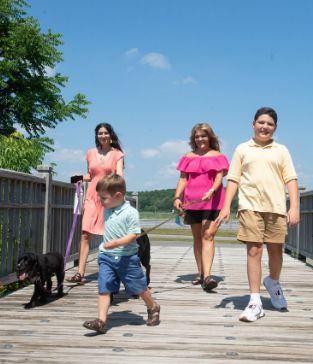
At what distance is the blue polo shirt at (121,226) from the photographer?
3.60 m

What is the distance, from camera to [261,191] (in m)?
4.16

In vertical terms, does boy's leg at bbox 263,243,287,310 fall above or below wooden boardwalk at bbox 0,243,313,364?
above

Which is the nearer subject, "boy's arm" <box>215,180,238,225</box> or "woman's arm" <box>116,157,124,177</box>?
"boy's arm" <box>215,180,238,225</box>

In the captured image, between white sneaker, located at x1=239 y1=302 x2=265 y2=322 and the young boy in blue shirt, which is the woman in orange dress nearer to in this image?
the young boy in blue shirt

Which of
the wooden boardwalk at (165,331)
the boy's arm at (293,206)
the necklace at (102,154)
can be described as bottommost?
the wooden boardwalk at (165,331)

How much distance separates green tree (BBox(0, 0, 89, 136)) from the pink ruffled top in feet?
54.5

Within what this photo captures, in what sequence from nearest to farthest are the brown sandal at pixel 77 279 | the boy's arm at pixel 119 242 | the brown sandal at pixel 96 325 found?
1. the brown sandal at pixel 96 325
2. the boy's arm at pixel 119 242
3. the brown sandal at pixel 77 279

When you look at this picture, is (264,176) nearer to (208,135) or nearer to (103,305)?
(208,135)

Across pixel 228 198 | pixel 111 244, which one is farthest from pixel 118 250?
pixel 228 198

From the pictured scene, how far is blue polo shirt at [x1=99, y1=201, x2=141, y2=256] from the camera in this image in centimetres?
360

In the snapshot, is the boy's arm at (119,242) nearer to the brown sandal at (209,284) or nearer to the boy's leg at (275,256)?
the boy's leg at (275,256)

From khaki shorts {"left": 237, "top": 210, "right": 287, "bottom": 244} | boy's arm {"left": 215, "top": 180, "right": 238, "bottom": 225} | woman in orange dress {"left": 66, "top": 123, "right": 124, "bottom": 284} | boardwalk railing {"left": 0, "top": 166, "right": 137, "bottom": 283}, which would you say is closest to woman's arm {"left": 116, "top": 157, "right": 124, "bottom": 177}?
woman in orange dress {"left": 66, "top": 123, "right": 124, "bottom": 284}

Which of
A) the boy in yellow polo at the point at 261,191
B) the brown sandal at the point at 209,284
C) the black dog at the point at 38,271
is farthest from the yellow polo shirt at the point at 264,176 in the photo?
the black dog at the point at 38,271

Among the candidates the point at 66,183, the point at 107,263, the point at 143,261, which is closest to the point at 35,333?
the point at 107,263
